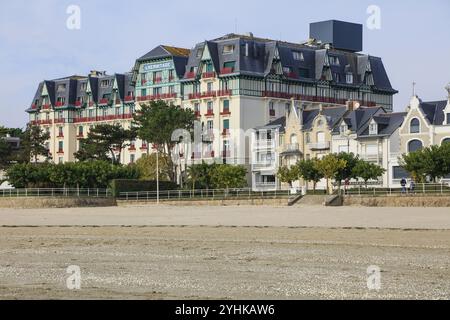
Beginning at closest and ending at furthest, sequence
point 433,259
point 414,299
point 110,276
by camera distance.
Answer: point 414,299 → point 110,276 → point 433,259

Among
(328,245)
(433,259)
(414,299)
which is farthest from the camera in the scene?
(328,245)

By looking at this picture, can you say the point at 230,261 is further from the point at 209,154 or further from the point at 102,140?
the point at 102,140

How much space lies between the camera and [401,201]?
79.2 m

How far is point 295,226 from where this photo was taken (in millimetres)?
51156

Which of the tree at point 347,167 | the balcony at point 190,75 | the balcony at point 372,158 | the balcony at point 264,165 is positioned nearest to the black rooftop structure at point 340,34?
the balcony at point 190,75

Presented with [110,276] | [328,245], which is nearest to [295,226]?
[328,245]

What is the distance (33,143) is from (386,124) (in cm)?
5731

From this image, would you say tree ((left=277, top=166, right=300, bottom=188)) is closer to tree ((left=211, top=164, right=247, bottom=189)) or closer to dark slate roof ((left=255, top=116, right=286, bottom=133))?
tree ((left=211, top=164, right=247, bottom=189))

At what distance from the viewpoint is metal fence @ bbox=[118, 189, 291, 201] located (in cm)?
9307

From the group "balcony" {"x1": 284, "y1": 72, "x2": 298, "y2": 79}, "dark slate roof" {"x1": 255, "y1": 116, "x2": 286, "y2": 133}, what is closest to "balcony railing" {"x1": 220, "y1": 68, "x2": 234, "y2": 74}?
"balcony" {"x1": 284, "y1": 72, "x2": 298, "y2": 79}

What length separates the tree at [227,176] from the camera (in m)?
104
